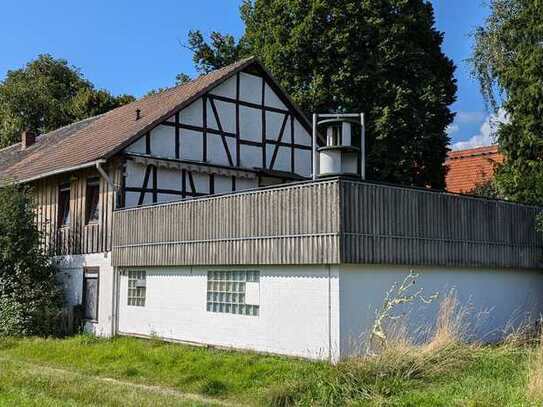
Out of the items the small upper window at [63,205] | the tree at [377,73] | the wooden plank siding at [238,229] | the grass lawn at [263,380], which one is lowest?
the grass lawn at [263,380]

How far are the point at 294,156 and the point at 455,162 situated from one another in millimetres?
19000

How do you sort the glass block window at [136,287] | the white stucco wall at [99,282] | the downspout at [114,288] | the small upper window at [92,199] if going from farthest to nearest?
the small upper window at [92,199]
the white stucco wall at [99,282]
the downspout at [114,288]
the glass block window at [136,287]

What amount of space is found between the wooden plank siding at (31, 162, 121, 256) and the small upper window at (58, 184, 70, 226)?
12 centimetres

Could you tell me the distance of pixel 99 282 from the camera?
19.0 meters

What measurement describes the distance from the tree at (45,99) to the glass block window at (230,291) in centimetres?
2594

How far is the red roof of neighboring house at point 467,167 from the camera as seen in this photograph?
37.4m

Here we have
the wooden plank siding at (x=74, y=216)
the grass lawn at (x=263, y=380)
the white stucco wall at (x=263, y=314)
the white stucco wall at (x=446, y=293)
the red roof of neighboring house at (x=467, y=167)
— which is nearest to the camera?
the grass lawn at (x=263, y=380)

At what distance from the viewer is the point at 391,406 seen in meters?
9.05

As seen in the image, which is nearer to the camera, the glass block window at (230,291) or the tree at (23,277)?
the glass block window at (230,291)

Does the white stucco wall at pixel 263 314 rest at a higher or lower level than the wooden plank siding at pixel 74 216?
lower

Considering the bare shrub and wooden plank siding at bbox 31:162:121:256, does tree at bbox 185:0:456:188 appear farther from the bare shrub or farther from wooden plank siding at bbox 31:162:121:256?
the bare shrub

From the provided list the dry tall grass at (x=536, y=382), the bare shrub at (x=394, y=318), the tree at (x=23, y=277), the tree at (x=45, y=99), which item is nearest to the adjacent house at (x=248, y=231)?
the bare shrub at (x=394, y=318)

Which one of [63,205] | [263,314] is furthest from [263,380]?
[63,205]

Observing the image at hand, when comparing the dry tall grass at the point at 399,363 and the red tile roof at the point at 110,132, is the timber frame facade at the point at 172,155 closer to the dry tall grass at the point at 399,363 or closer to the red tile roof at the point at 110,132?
the red tile roof at the point at 110,132
